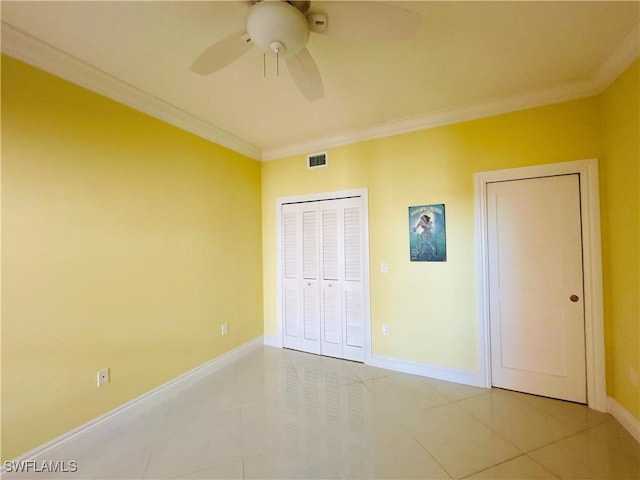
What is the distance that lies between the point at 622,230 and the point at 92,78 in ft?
13.1

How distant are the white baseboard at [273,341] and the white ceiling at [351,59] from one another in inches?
106

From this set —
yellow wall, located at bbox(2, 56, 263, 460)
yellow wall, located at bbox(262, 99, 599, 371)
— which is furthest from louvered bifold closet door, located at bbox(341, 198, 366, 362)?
yellow wall, located at bbox(2, 56, 263, 460)

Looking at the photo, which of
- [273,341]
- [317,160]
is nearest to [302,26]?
[317,160]

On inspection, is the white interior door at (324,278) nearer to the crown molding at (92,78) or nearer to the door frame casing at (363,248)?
the door frame casing at (363,248)

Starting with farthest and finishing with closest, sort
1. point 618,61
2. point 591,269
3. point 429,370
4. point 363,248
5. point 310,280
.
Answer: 1. point 310,280
2. point 363,248
3. point 429,370
4. point 591,269
5. point 618,61

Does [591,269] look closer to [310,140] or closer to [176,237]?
[310,140]

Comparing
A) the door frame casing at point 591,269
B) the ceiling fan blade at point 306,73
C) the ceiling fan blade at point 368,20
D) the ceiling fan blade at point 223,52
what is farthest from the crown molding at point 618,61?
the ceiling fan blade at point 223,52

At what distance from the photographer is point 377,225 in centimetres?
296

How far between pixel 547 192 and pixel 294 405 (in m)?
2.81

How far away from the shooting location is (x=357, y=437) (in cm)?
185

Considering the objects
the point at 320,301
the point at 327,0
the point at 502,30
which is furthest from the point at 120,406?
the point at 502,30

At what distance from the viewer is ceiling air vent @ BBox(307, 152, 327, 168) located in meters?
3.27

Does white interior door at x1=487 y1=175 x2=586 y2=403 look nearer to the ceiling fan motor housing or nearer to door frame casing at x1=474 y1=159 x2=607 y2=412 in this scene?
door frame casing at x1=474 y1=159 x2=607 y2=412

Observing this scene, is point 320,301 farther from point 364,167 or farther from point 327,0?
point 327,0
